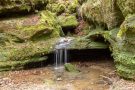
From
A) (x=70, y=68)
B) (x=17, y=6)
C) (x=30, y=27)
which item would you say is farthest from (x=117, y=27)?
(x=17, y=6)

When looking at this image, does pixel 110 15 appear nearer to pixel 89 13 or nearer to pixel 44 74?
pixel 89 13

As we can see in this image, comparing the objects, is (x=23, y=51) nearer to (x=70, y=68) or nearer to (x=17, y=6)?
(x=70, y=68)

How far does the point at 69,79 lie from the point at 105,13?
4.74 m

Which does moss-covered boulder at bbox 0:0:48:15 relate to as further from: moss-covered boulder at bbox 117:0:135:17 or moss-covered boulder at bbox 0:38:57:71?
moss-covered boulder at bbox 117:0:135:17

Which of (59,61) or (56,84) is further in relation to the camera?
(59,61)

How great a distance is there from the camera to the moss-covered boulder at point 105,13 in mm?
16156

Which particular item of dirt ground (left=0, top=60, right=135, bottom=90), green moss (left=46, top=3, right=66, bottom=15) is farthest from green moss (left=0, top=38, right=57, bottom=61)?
green moss (left=46, top=3, right=66, bottom=15)

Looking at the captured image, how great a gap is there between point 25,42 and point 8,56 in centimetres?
144

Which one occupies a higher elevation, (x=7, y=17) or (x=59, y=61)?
(x=7, y=17)

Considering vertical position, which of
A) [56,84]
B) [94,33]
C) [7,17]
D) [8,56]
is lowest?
[56,84]

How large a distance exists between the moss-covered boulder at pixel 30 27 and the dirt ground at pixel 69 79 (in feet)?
7.31

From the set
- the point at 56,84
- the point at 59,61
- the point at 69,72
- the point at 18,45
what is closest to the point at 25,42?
the point at 18,45

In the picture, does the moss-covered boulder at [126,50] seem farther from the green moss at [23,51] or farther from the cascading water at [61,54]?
the green moss at [23,51]

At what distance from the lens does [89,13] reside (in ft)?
62.3
